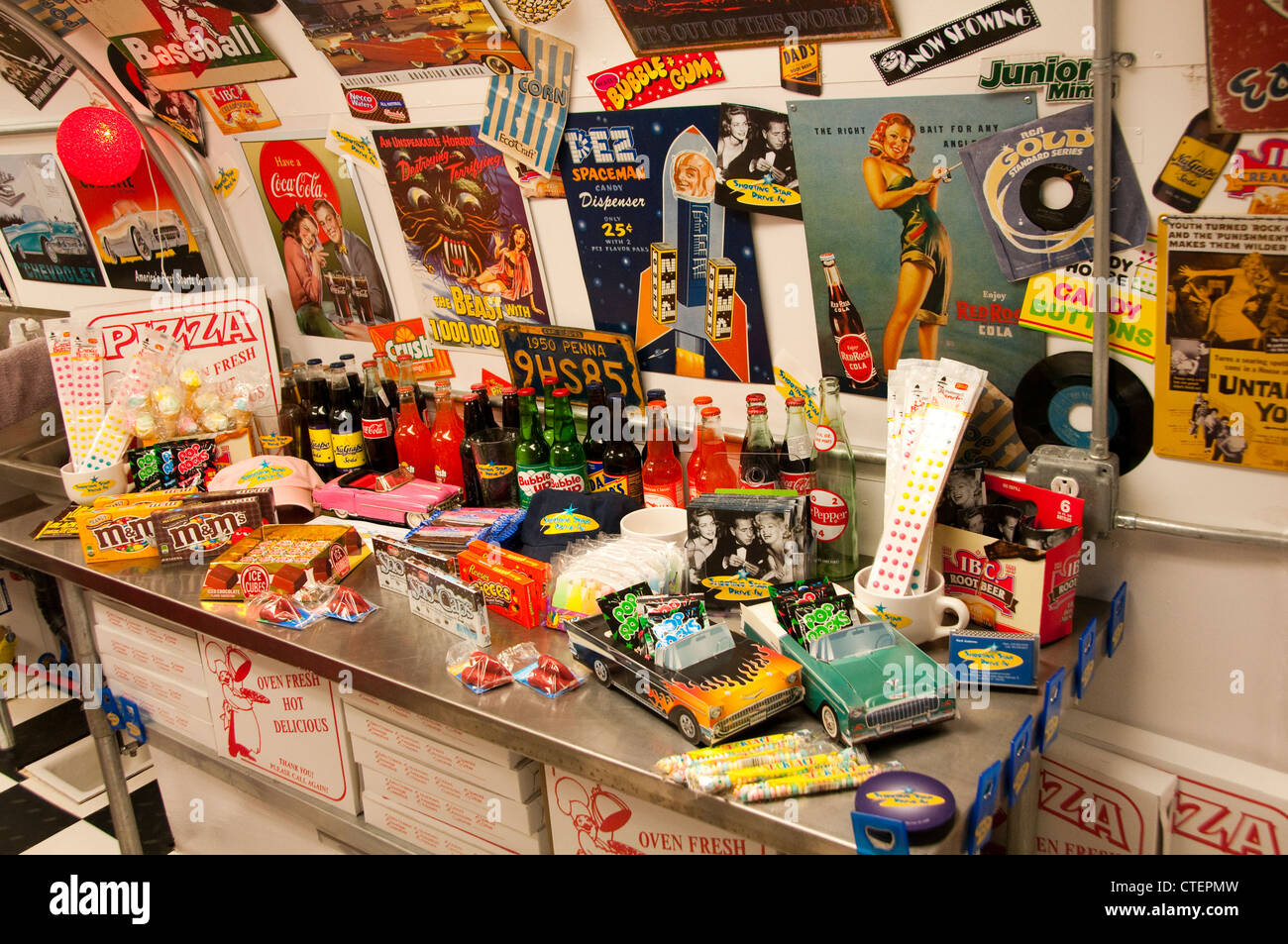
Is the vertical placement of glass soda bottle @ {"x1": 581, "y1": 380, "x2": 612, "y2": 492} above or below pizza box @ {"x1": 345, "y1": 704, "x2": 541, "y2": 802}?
above

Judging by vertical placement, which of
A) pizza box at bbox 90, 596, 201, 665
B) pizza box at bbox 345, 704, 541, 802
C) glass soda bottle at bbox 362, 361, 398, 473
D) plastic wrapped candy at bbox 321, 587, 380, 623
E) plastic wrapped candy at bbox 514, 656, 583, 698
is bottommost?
pizza box at bbox 345, 704, 541, 802

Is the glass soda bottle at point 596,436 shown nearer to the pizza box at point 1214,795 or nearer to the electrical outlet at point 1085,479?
the electrical outlet at point 1085,479

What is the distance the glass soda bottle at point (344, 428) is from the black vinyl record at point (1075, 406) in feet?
5.39

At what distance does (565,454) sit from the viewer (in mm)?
2277

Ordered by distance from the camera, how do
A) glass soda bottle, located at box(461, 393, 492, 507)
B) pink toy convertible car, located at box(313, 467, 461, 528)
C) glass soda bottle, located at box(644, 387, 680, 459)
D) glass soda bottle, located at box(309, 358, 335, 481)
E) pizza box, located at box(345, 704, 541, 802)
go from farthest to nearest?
1. glass soda bottle, located at box(309, 358, 335, 481)
2. glass soda bottle, located at box(461, 393, 492, 507)
3. pink toy convertible car, located at box(313, 467, 461, 528)
4. glass soda bottle, located at box(644, 387, 680, 459)
5. pizza box, located at box(345, 704, 541, 802)

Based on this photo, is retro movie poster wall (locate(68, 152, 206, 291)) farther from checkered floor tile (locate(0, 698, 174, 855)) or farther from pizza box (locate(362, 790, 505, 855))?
pizza box (locate(362, 790, 505, 855))

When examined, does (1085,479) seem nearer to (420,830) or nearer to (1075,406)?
(1075,406)

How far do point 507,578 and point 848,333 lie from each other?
2.77 ft

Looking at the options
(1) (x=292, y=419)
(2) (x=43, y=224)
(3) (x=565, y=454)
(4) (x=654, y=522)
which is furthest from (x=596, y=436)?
(2) (x=43, y=224)

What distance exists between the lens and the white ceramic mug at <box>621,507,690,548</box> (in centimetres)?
205

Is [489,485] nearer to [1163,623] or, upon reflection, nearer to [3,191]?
[1163,623]

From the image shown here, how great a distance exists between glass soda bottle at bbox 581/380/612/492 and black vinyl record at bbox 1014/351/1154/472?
0.90 meters

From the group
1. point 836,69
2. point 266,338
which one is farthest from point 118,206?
point 836,69

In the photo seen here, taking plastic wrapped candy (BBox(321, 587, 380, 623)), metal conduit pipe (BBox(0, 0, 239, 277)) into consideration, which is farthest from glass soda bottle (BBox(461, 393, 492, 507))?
metal conduit pipe (BBox(0, 0, 239, 277))
